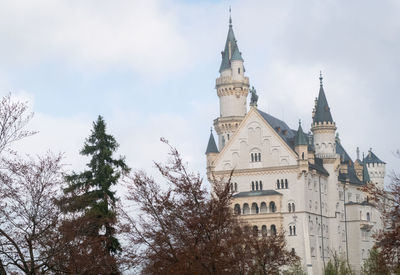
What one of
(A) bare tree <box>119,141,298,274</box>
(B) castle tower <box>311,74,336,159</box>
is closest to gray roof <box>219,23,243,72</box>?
(B) castle tower <box>311,74,336,159</box>

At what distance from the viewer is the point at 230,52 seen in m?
118

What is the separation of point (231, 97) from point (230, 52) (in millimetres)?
8090

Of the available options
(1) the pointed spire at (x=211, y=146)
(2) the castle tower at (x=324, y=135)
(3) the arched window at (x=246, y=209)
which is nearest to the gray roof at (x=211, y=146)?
(1) the pointed spire at (x=211, y=146)

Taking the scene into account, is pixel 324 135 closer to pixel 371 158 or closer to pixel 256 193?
pixel 256 193

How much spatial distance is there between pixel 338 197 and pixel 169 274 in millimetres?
83654

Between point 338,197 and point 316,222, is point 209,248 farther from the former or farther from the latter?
point 338,197

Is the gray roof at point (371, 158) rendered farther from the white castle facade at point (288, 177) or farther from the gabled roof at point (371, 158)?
the white castle facade at point (288, 177)

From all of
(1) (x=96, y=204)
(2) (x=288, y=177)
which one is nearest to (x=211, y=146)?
(2) (x=288, y=177)

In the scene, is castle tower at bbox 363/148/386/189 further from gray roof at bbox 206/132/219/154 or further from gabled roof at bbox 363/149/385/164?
gray roof at bbox 206/132/219/154

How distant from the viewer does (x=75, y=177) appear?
52500 mm

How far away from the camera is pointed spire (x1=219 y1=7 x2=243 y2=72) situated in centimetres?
11661

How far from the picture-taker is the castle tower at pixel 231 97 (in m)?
114

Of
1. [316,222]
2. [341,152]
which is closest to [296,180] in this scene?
[316,222]

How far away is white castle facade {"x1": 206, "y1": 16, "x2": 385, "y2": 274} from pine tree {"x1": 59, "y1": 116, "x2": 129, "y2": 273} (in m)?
43.9
